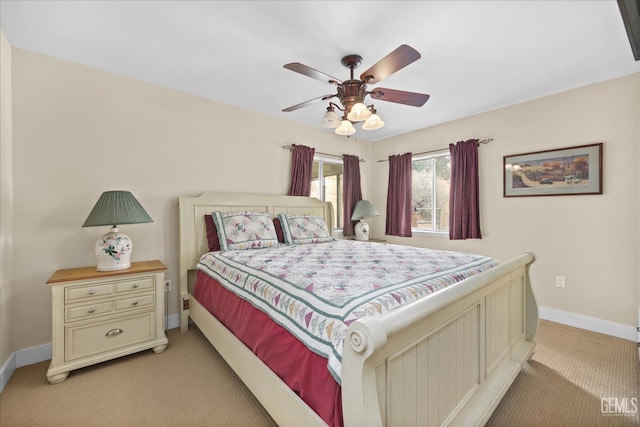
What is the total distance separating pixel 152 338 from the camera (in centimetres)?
233

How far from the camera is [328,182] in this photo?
14.8 feet

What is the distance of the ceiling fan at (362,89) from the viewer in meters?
1.74

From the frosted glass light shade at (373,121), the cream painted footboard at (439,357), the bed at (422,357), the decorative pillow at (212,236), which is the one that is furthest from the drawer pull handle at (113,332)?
the frosted glass light shade at (373,121)

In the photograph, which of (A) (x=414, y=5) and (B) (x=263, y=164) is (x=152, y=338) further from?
(A) (x=414, y=5)

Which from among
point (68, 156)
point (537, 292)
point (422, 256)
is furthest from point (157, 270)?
point (537, 292)

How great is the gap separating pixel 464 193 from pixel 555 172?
3.09 feet

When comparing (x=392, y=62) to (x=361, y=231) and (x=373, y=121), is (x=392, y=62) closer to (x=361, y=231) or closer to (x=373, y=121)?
(x=373, y=121)

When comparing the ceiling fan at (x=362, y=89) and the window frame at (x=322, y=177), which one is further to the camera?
the window frame at (x=322, y=177)

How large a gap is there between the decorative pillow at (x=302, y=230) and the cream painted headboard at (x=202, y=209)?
0.25 metres

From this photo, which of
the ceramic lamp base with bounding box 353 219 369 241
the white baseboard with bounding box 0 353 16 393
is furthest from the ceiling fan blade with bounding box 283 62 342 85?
the white baseboard with bounding box 0 353 16 393

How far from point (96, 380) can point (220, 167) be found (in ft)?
7.11

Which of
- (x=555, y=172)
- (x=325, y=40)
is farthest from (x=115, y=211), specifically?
(x=555, y=172)

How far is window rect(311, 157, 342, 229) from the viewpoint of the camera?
4.37 meters

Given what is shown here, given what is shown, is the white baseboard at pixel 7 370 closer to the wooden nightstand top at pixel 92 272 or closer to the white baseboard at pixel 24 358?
the white baseboard at pixel 24 358
